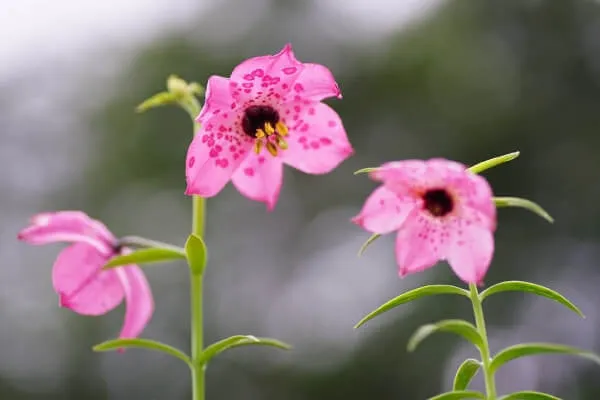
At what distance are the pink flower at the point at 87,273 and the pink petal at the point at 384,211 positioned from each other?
351 mm

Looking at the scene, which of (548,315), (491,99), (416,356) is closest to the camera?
(548,315)

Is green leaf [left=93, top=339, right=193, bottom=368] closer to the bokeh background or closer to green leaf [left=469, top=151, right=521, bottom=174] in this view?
green leaf [left=469, top=151, right=521, bottom=174]

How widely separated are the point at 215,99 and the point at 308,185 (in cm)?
936

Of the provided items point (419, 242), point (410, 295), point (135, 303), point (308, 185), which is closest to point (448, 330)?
point (410, 295)

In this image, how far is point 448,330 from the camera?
782mm

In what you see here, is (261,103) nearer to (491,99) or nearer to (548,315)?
(548,315)

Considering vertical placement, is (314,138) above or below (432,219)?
above

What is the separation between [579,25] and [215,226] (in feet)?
13.8

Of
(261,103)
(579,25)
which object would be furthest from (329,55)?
(261,103)

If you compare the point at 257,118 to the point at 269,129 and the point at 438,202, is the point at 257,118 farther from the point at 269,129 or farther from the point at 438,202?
the point at 438,202

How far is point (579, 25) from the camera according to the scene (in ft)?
33.3

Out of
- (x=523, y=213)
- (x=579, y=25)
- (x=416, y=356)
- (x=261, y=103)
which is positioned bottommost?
(x=416, y=356)

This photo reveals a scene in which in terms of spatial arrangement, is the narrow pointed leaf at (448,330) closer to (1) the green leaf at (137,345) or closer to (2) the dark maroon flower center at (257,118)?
(1) the green leaf at (137,345)

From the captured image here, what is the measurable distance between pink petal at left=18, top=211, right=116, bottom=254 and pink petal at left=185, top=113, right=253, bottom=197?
0.19m
